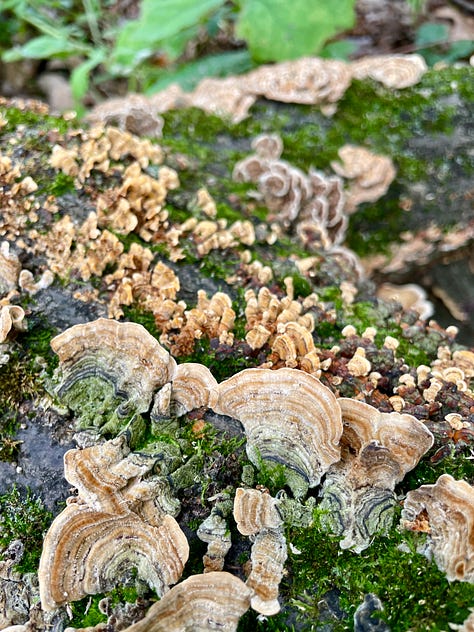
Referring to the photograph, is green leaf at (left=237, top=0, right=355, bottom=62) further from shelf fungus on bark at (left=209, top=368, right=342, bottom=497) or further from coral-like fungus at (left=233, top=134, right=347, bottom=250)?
shelf fungus on bark at (left=209, top=368, right=342, bottom=497)

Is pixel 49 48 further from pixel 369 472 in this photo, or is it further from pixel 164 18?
pixel 369 472

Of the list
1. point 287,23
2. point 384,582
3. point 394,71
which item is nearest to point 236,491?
point 384,582

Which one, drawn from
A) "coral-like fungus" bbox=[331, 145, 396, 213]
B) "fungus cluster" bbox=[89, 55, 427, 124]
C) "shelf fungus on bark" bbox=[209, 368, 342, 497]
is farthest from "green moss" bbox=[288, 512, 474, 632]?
"fungus cluster" bbox=[89, 55, 427, 124]

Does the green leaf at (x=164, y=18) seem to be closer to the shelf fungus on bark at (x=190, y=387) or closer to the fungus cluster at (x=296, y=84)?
the fungus cluster at (x=296, y=84)

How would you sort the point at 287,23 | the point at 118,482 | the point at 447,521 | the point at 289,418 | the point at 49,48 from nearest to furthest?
the point at 447,521, the point at 118,482, the point at 289,418, the point at 287,23, the point at 49,48

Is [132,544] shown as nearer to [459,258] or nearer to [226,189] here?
[226,189]

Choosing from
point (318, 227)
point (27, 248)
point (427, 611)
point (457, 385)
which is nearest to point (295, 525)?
point (427, 611)

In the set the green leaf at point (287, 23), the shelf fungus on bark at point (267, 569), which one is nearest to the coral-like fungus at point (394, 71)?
the green leaf at point (287, 23)
